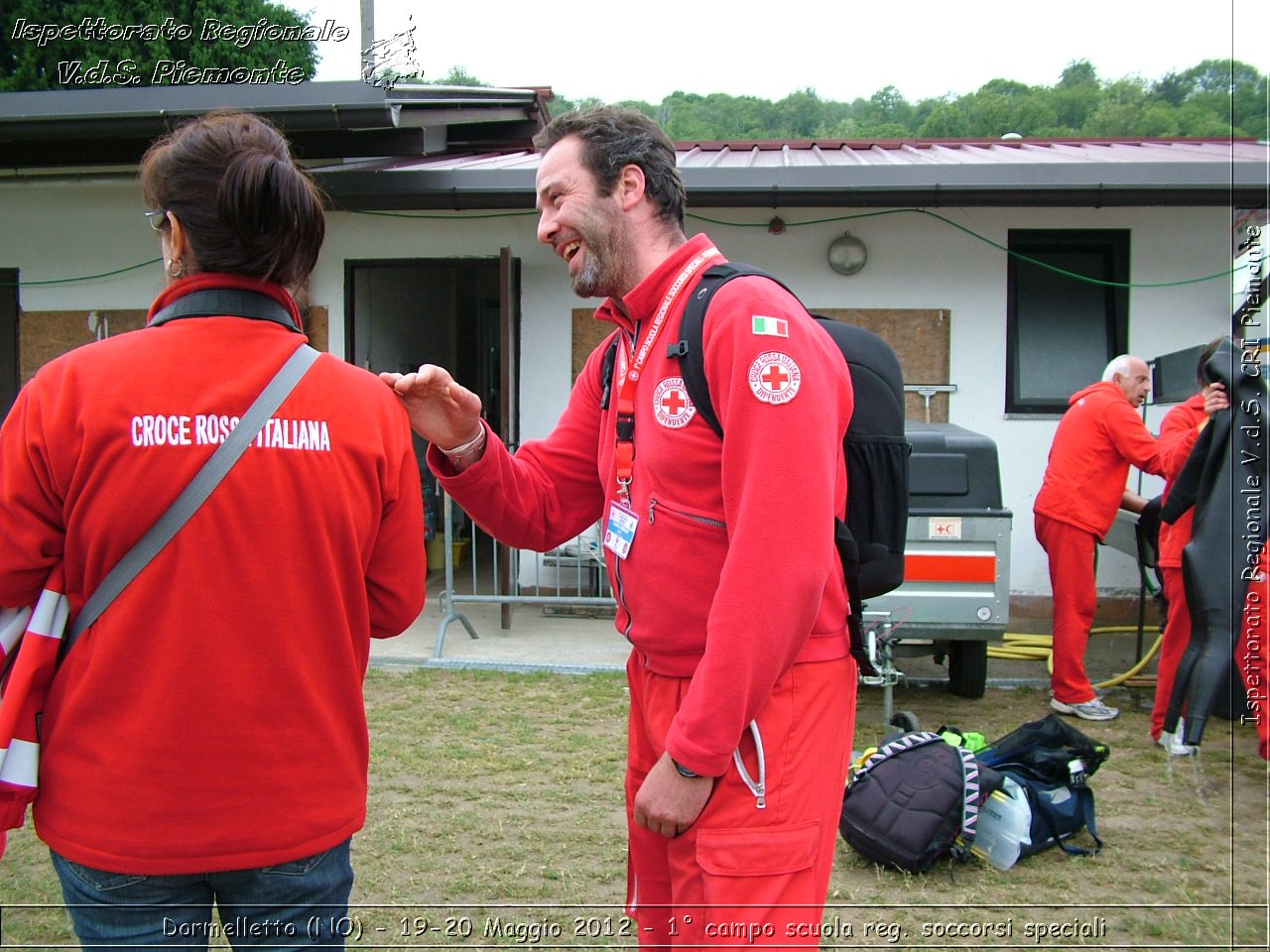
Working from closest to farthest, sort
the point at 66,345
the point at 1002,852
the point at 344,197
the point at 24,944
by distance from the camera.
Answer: the point at 24,944 < the point at 1002,852 < the point at 344,197 < the point at 66,345

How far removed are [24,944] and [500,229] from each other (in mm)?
6348

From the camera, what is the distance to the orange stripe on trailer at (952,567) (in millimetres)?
5703

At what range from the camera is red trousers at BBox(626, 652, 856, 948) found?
72.3 inches

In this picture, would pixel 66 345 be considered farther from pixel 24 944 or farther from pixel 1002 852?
pixel 1002 852

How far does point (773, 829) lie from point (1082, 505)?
506 centimetres

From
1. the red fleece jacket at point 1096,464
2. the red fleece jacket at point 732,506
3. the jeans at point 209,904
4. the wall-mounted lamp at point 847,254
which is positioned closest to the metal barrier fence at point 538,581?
the wall-mounted lamp at point 847,254

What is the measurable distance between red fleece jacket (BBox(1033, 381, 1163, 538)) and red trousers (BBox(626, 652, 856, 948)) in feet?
15.7

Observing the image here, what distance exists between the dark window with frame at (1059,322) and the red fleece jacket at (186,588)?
7614 millimetres

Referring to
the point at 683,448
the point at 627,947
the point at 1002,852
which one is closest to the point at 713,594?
the point at 683,448

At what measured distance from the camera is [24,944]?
339 cm

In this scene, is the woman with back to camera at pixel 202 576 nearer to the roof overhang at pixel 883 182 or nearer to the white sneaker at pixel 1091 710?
the white sneaker at pixel 1091 710

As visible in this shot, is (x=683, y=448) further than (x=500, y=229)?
No

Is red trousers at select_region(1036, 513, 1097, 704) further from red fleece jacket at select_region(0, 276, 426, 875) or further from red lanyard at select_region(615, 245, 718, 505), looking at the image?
red fleece jacket at select_region(0, 276, 426, 875)

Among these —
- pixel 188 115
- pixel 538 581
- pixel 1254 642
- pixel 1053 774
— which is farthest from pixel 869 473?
pixel 188 115
